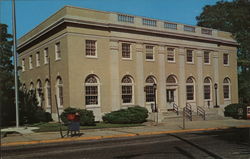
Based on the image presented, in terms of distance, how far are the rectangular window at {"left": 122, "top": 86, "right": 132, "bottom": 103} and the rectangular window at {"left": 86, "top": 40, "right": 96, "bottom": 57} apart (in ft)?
15.3

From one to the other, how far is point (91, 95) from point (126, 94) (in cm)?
384

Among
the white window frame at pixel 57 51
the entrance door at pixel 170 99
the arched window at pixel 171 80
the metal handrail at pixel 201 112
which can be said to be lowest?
the metal handrail at pixel 201 112

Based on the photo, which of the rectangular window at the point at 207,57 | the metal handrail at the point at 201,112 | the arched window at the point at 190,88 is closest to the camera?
the metal handrail at the point at 201,112

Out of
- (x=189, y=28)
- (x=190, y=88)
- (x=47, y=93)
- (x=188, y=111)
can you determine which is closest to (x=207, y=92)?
(x=190, y=88)

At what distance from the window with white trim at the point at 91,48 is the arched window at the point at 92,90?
7.07ft

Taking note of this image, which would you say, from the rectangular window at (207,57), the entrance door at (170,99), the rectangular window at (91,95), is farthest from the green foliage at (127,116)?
the rectangular window at (207,57)

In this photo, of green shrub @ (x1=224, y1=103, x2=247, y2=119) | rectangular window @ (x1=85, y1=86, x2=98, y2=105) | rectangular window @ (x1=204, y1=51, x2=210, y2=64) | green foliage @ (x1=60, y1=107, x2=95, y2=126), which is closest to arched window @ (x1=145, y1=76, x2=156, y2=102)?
rectangular window @ (x1=85, y1=86, x2=98, y2=105)

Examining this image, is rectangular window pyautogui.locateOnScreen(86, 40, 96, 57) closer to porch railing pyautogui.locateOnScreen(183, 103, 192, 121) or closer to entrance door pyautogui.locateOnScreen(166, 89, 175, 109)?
entrance door pyautogui.locateOnScreen(166, 89, 175, 109)

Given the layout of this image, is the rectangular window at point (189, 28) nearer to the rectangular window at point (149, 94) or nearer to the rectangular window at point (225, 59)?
the rectangular window at point (225, 59)

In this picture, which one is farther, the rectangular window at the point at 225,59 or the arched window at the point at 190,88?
A: the rectangular window at the point at 225,59

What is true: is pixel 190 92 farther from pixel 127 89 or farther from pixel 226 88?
pixel 127 89

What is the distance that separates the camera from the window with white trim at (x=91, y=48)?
84.9 feet

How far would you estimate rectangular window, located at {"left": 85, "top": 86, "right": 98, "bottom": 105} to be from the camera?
83.9ft

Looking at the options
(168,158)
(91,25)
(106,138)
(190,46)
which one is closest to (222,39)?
(190,46)
